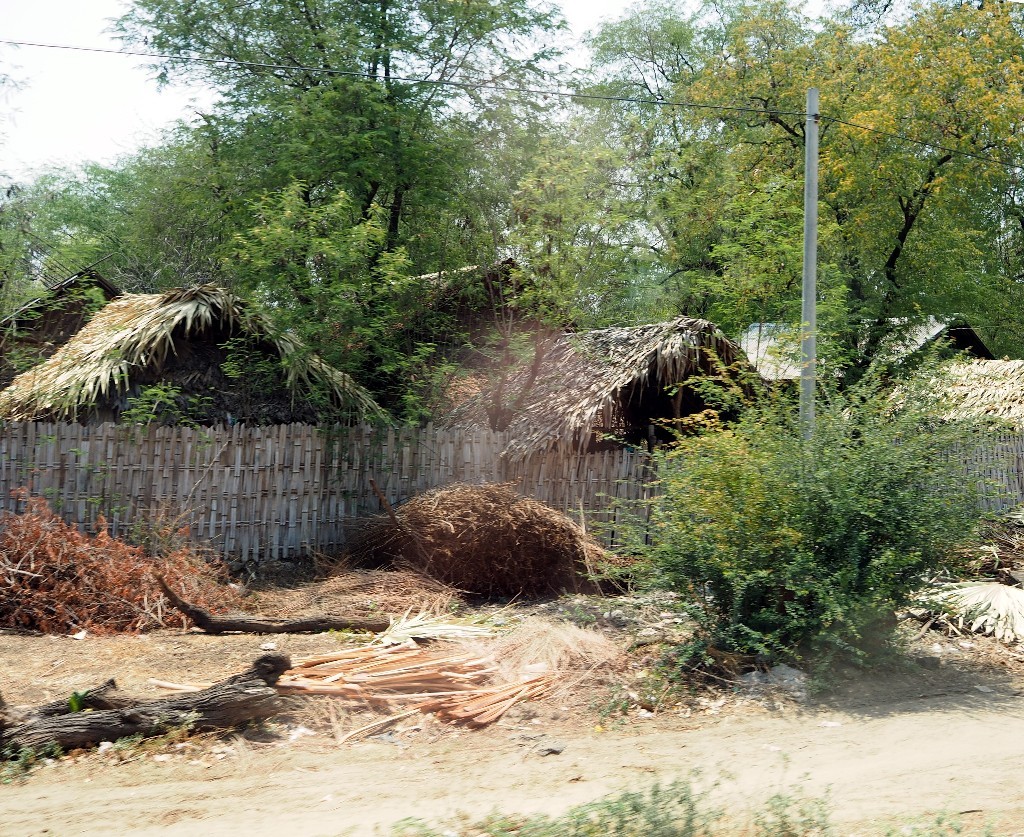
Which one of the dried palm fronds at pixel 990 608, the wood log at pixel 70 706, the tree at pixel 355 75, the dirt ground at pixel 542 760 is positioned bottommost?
the dirt ground at pixel 542 760

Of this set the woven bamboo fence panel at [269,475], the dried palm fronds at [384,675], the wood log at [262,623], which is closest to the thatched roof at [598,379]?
the woven bamboo fence panel at [269,475]

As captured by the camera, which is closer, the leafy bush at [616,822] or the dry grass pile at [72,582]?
the leafy bush at [616,822]

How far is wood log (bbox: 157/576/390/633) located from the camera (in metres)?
8.25

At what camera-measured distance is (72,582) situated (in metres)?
8.80

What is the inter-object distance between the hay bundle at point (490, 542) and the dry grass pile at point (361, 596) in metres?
0.33

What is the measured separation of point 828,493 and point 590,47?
28.5 m

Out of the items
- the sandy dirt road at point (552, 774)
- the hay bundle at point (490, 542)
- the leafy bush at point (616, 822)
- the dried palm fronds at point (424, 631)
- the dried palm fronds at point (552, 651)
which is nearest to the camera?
the leafy bush at point (616, 822)

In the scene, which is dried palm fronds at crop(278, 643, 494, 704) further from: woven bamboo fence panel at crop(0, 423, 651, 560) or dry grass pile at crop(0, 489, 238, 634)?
woven bamboo fence panel at crop(0, 423, 651, 560)

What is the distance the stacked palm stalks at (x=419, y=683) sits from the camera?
645cm

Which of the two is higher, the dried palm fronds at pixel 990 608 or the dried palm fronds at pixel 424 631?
the dried palm fronds at pixel 990 608

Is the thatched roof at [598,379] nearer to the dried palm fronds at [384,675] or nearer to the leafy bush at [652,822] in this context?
the dried palm fronds at [384,675]

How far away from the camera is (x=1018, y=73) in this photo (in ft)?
66.9

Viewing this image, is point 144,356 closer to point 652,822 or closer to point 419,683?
point 419,683

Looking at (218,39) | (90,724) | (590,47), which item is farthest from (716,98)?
(90,724)
